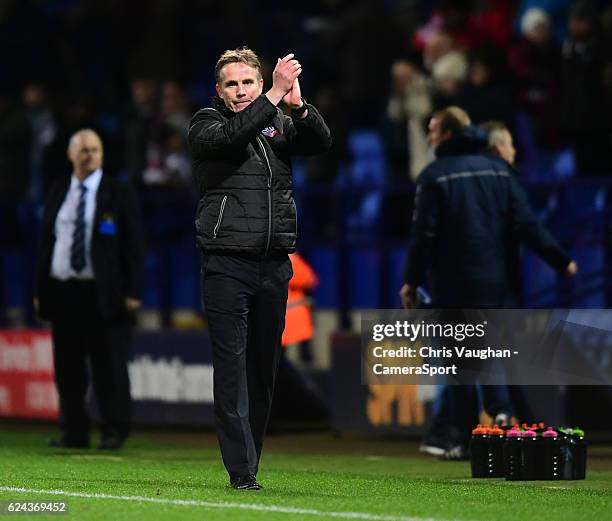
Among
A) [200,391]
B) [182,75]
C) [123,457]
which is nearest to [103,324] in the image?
[123,457]

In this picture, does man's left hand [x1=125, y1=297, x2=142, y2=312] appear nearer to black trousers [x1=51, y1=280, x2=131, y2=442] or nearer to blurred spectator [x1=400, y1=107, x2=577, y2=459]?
black trousers [x1=51, y1=280, x2=131, y2=442]

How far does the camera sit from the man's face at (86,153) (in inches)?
464

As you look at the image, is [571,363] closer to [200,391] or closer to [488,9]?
[200,391]

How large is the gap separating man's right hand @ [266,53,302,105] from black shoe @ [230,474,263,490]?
1.84 meters

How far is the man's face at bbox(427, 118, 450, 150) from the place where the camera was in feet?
35.3

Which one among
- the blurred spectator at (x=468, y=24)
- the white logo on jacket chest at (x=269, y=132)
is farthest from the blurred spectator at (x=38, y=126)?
the white logo on jacket chest at (x=269, y=132)

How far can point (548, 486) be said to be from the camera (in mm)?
8727

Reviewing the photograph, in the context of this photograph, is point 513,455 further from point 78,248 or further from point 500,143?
point 78,248

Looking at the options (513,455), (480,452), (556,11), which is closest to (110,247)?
(480,452)

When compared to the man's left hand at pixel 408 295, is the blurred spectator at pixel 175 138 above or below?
above

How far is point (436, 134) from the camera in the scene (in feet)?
35.6

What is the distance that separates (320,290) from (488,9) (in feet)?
11.2

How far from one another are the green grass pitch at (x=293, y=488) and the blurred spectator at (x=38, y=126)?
21.0 ft

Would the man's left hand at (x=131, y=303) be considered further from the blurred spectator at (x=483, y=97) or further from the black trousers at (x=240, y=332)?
the black trousers at (x=240, y=332)
